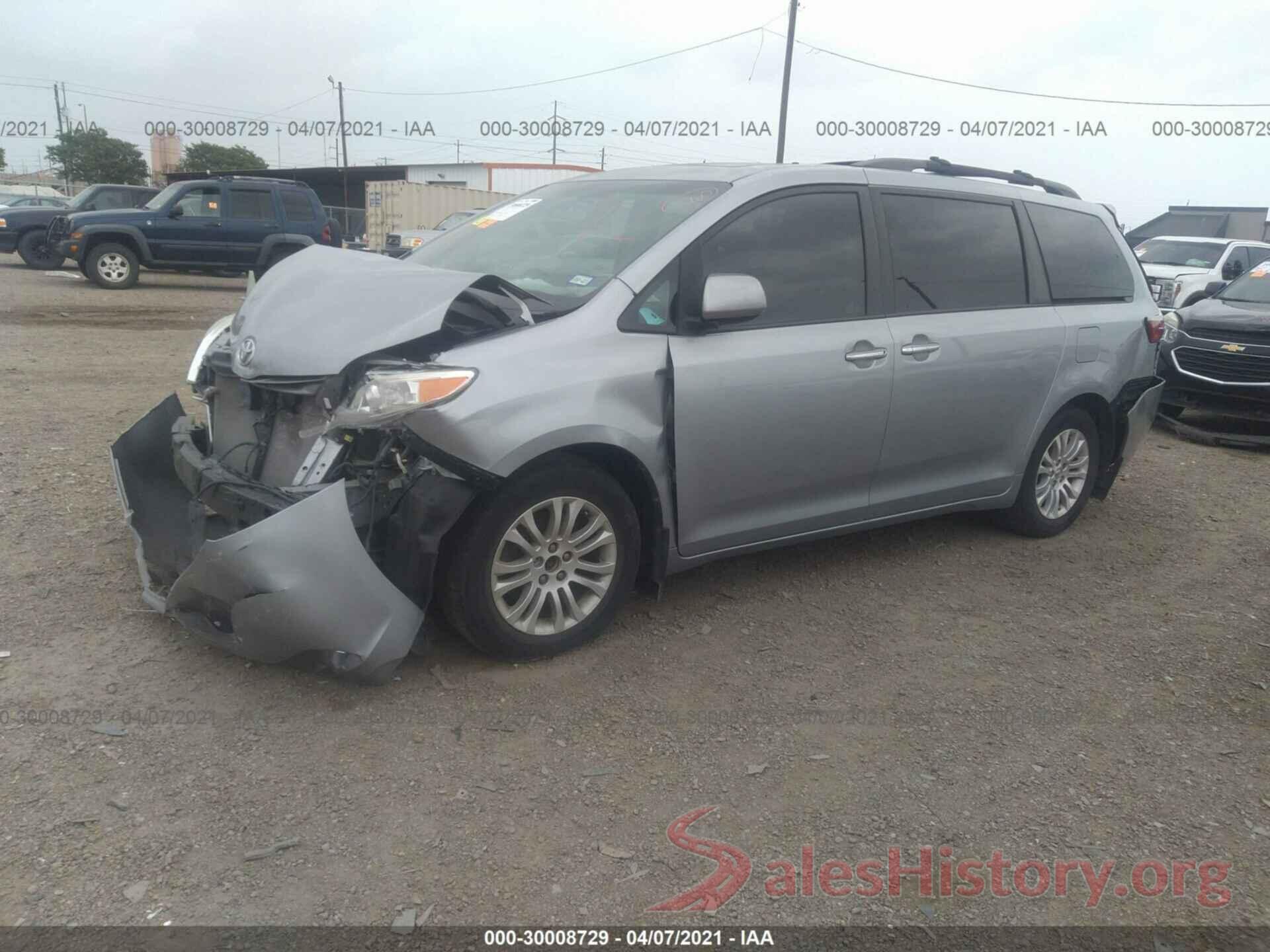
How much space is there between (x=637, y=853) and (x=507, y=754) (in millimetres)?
588

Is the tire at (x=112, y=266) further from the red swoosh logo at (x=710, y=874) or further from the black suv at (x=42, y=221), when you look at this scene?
the red swoosh logo at (x=710, y=874)

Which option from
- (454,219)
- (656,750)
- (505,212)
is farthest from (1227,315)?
(454,219)

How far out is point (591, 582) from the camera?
3.68 m

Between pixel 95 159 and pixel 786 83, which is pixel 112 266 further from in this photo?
pixel 95 159

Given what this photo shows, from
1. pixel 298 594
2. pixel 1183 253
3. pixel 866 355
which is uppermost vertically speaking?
pixel 1183 253

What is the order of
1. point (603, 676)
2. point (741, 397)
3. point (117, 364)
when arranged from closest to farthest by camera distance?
point (603, 676) < point (741, 397) < point (117, 364)

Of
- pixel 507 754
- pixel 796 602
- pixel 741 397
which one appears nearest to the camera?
pixel 507 754

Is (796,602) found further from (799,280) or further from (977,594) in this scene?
(799,280)

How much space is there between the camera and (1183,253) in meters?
16.0

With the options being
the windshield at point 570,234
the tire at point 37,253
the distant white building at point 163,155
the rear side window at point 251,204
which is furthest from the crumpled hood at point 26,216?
the distant white building at point 163,155

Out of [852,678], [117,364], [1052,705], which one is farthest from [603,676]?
[117,364]

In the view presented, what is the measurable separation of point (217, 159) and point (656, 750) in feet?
239

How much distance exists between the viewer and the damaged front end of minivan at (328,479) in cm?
304

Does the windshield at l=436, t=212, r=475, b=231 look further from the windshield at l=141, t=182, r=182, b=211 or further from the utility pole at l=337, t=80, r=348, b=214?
the utility pole at l=337, t=80, r=348, b=214
